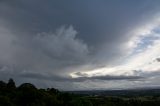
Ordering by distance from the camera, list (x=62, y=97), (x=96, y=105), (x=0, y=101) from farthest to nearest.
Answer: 1. (x=96, y=105)
2. (x=62, y=97)
3. (x=0, y=101)

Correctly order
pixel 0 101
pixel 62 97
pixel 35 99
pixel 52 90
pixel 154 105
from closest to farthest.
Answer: pixel 0 101 < pixel 35 99 < pixel 62 97 < pixel 52 90 < pixel 154 105

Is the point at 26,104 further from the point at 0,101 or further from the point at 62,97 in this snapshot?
the point at 62,97

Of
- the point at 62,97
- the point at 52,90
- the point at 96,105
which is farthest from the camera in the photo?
the point at 52,90

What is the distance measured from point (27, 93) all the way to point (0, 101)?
16314mm

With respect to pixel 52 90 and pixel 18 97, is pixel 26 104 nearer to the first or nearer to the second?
pixel 18 97

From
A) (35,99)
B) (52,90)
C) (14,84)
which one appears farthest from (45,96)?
(14,84)

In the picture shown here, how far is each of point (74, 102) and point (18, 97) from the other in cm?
2753

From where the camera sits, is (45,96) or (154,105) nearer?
(45,96)

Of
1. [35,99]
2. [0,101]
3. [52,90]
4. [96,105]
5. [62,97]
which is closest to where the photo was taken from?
[0,101]

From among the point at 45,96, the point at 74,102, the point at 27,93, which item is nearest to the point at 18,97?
the point at 27,93

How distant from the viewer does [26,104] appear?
131875 mm

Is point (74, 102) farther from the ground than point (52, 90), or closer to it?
closer to it

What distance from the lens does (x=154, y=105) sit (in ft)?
652

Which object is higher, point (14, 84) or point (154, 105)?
point (14, 84)
